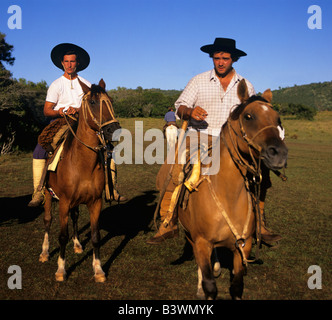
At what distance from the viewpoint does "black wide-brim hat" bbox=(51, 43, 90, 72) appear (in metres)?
6.80

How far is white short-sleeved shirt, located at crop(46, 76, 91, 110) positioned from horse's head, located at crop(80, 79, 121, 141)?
118 cm

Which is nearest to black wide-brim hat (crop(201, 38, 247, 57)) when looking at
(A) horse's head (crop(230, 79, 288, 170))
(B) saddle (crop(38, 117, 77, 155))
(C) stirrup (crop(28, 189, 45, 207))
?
(A) horse's head (crop(230, 79, 288, 170))

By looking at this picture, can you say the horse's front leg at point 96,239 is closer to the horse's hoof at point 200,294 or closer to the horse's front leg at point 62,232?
the horse's front leg at point 62,232

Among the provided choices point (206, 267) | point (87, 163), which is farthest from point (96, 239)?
point (206, 267)

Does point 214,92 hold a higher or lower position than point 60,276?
higher

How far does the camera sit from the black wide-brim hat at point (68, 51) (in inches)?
268

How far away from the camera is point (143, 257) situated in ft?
23.0

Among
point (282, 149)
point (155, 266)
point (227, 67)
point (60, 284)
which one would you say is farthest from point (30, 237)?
point (282, 149)

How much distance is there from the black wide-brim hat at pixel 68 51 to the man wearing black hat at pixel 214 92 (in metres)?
2.98

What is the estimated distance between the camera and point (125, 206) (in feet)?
36.9

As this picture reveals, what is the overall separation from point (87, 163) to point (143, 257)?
2.55 m

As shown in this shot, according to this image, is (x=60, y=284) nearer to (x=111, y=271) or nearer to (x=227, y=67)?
(x=111, y=271)

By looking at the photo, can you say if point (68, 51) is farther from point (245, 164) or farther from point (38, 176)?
point (245, 164)

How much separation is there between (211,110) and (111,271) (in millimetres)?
3628
